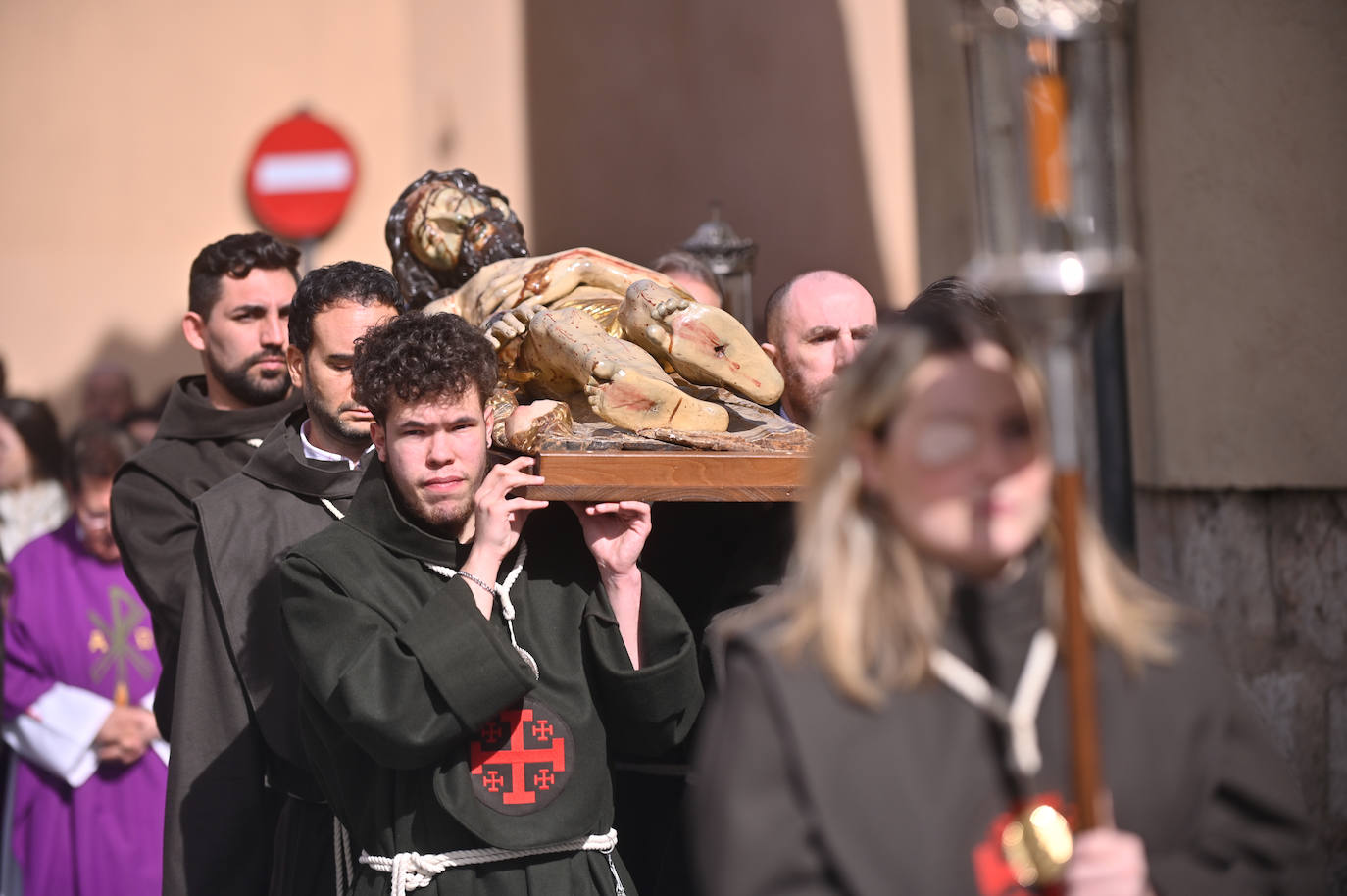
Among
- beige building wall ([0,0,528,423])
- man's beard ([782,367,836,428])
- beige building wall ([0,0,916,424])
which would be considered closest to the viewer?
man's beard ([782,367,836,428])

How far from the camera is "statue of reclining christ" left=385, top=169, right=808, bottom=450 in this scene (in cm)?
340

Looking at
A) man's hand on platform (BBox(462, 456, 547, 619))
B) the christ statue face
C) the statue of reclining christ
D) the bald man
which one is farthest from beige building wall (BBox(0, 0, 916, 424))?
man's hand on platform (BBox(462, 456, 547, 619))

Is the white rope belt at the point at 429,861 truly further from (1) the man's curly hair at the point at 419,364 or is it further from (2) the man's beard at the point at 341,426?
(2) the man's beard at the point at 341,426

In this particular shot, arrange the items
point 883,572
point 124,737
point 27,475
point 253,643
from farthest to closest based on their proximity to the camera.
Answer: point 27,475
point 124,737
point 253,643
point 883,572

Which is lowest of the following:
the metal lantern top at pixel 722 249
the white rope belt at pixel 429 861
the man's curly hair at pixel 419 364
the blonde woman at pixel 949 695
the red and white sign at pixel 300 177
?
the white rope belt at pixel 429 861

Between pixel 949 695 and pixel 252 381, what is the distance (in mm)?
3023

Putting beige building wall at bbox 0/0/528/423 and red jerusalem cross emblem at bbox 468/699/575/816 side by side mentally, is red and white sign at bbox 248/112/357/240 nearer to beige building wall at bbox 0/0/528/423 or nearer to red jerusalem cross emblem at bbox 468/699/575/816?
beige building wall at bbox 0/0/528/423

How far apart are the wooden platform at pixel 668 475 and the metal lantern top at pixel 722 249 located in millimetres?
3075

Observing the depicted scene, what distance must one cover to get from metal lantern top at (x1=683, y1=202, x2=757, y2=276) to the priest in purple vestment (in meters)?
2.13

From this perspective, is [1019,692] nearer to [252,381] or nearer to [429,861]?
[429,861]

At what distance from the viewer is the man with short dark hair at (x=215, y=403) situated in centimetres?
438

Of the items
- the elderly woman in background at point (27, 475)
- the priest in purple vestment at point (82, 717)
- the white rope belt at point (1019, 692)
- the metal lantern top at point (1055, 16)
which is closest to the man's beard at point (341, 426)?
the priest in purple vestment at point (82, 717)

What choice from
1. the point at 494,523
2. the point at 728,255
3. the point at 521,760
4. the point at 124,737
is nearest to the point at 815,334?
the point at 494,523

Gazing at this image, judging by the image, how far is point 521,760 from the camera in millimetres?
3141
